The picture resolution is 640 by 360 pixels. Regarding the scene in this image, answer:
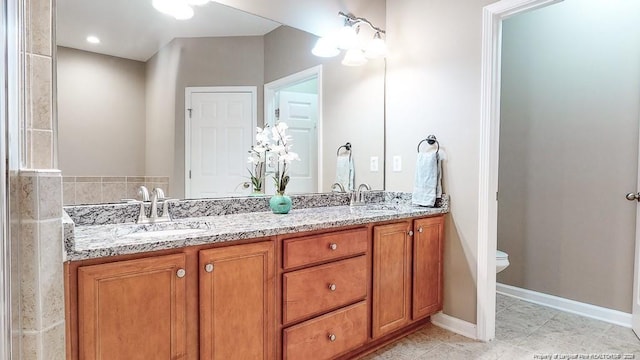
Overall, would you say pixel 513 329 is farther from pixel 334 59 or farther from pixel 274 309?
pixel 334 59

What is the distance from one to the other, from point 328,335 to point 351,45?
1911 mm

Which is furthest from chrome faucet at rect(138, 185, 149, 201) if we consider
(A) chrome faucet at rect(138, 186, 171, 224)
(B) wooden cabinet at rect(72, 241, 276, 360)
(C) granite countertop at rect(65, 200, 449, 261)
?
(B) wooden cabinet at rect(72, 241, 276, 360)

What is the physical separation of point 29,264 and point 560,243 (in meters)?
3.21

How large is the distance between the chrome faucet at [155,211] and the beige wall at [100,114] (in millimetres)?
175

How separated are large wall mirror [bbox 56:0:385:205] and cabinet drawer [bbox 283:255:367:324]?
28.3 inches

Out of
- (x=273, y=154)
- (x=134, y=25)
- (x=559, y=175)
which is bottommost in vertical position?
(x=559, y=175)

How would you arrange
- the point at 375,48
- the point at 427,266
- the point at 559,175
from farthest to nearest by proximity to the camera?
the point at 559,175 → the point at 375,48 → the point at 427,266

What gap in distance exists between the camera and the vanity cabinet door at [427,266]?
217 cm

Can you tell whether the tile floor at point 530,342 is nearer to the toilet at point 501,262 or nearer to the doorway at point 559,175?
the doorway at point 559,175

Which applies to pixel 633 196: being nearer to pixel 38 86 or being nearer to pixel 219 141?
pixel 219 141

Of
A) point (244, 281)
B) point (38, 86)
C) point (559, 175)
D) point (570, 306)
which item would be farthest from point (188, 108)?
point (570, 306)

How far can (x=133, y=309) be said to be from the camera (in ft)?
3.78

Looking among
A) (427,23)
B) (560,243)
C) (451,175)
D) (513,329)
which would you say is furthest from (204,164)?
(560,243)

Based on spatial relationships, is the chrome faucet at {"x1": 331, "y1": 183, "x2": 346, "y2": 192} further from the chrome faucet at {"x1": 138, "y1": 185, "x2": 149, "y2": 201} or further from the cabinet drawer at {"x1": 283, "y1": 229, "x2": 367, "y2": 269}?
the chrome faucet at {"x1": 138, "y1": 185, "x2": 149, "y2": 201}
